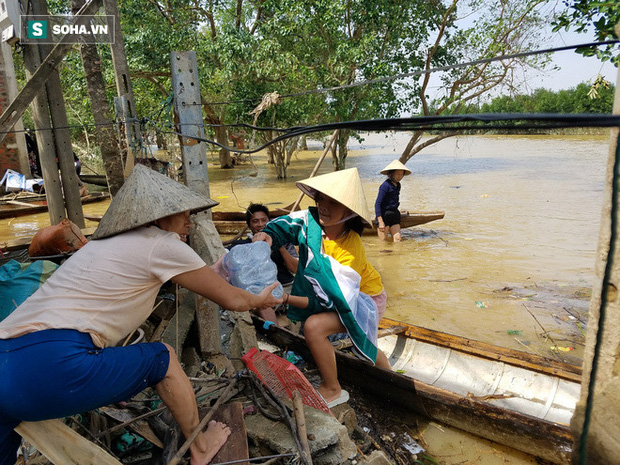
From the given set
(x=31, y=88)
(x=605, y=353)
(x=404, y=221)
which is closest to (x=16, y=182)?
(x=31, y=88)

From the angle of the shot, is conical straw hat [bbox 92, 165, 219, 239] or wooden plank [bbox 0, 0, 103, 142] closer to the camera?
conical straw hat [bbox 92, 165, 219, 239]

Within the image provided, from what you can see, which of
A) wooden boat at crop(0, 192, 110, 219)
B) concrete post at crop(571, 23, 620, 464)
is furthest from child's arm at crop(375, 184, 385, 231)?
wooden boat at crop(0, 192, 110, 219)

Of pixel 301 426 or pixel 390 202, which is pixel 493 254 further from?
pixel 301 426

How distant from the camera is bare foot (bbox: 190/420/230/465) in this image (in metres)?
2.09

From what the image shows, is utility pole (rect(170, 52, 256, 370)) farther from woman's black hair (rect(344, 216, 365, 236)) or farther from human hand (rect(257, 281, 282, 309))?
woman's black hair (rect(344, 216, 365, 236))

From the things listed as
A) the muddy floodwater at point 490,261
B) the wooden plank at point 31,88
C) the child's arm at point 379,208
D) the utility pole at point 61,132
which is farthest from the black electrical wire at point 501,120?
the child's arm at point 379,208

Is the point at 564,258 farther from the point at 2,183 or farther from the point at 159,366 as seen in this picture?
the point at 2,183

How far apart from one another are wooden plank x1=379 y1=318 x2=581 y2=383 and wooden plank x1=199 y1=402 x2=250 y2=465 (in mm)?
2079

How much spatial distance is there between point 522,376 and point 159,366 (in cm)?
282

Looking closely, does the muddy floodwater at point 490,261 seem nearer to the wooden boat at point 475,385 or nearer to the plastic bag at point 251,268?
the wooden boat at point 475,385

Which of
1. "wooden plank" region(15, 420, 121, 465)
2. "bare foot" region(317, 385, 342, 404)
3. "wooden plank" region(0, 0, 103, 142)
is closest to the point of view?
"wooden plank" region(15, 420, 121, 465)

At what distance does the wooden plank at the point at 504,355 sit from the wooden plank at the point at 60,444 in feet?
9.37

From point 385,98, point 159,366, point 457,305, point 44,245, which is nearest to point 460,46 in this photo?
point 385,98

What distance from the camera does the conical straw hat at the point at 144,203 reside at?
6.49ft
